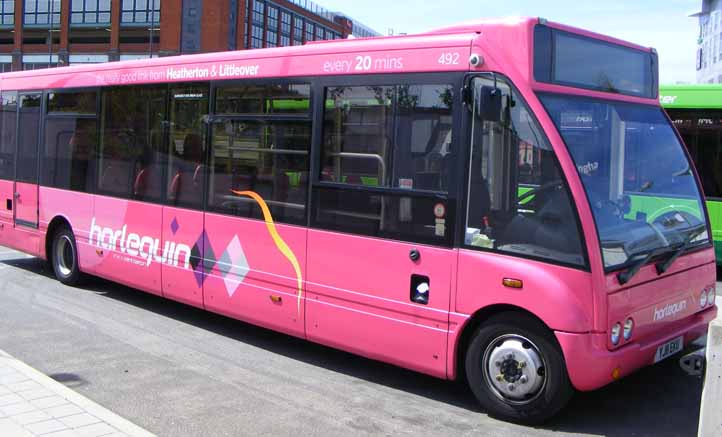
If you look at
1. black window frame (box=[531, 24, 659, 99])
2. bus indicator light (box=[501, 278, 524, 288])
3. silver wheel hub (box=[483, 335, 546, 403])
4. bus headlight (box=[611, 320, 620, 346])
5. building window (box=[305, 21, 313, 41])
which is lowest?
silver wheel hub (box=[483, 335, 546, 403])

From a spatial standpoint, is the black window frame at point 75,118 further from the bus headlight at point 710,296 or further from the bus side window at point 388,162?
the bus headlight at point 710,296

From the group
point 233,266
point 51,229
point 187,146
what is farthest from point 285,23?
point 233,266

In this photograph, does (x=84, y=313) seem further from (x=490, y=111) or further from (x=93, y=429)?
(x=490, y=111)

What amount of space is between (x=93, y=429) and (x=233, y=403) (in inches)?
47.4

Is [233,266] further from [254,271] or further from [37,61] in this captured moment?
[37,61]

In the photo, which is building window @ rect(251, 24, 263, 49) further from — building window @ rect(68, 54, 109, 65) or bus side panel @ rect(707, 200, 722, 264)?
bus side panel @ rect(707, 200, 722, 264)

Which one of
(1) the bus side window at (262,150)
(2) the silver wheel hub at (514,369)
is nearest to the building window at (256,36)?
(1) the bus side window at (262,150)

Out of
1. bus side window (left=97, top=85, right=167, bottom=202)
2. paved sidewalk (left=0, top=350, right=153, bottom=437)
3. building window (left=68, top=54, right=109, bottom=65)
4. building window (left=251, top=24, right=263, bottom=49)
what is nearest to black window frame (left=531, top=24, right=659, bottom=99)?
paved sidewalk (left=0, top=350, right=153, bottom=437)

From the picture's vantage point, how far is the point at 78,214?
31.8 ft

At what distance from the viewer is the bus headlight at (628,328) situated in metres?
5.09

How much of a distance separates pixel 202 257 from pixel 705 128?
8827 millimetres

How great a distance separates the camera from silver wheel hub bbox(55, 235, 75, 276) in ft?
33.2

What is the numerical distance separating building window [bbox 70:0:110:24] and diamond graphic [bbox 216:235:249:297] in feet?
258

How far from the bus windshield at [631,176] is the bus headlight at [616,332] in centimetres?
40
